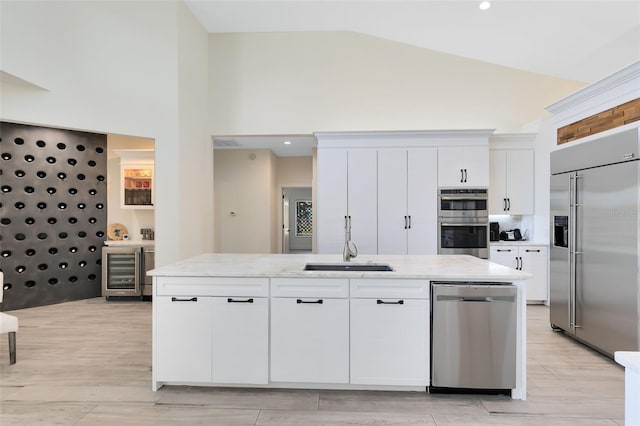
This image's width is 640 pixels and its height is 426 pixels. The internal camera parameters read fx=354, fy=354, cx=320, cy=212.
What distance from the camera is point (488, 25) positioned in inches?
185

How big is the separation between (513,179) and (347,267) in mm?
3701

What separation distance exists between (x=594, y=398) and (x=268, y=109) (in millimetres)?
5001

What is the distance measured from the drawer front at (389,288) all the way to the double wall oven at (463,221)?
8.88 ft

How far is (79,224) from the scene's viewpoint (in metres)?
5.21

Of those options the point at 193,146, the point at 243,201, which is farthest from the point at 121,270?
the point at 243,201

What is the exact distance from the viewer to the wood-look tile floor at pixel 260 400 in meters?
2.18

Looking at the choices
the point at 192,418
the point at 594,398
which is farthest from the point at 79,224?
the point at 594,398

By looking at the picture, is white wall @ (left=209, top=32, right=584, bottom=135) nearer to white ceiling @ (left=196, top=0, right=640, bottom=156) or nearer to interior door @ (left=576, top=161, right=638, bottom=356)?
white ceiling @ (left=196, top=0, right=640, bottom=156)

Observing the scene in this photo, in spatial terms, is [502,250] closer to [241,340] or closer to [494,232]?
[494,232]

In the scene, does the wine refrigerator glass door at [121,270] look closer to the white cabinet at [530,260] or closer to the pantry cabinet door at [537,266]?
the white cabinet at [530,260]

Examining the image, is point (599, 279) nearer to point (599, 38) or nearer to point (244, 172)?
point (599, 38)

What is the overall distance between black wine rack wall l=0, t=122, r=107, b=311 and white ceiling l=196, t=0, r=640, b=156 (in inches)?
97.2

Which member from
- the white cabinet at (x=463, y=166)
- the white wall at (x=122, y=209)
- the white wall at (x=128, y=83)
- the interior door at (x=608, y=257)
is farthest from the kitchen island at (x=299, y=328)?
the white wall at (x=122, y=209)

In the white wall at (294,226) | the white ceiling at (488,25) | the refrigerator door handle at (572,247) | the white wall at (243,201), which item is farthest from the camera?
the white wall at (294,226)
